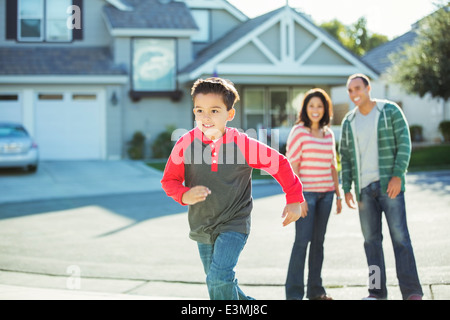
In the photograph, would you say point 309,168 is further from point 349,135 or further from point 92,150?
point 92,150

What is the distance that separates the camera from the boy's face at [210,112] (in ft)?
12.2

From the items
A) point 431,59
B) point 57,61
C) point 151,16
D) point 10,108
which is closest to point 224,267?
point 10,108

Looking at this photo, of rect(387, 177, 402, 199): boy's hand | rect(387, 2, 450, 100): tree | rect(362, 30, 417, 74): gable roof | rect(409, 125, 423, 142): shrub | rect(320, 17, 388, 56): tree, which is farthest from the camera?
rect(320, 17, 388, 56): tree

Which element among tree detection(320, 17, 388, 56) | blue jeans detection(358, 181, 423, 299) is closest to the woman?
blue jeans detection(358, 181, 423, 299)

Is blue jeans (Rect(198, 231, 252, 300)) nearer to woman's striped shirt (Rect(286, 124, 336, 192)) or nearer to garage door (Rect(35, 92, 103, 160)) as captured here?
woman's striped shirt (Rect(286, 124, 336, 192))

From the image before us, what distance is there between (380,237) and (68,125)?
1835cm

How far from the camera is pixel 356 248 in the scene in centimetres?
791

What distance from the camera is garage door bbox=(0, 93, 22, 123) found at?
21.8 metres

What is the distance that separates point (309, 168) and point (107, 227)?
526 cm

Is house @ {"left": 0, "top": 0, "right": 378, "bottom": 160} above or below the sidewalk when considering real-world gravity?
above

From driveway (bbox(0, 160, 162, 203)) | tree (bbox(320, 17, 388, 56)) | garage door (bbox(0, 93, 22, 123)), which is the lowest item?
driveway (bbox(0, 160, 162, 203))

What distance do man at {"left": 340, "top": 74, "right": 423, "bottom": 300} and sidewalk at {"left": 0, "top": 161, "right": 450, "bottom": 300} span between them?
401 mm

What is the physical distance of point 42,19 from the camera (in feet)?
74.9
